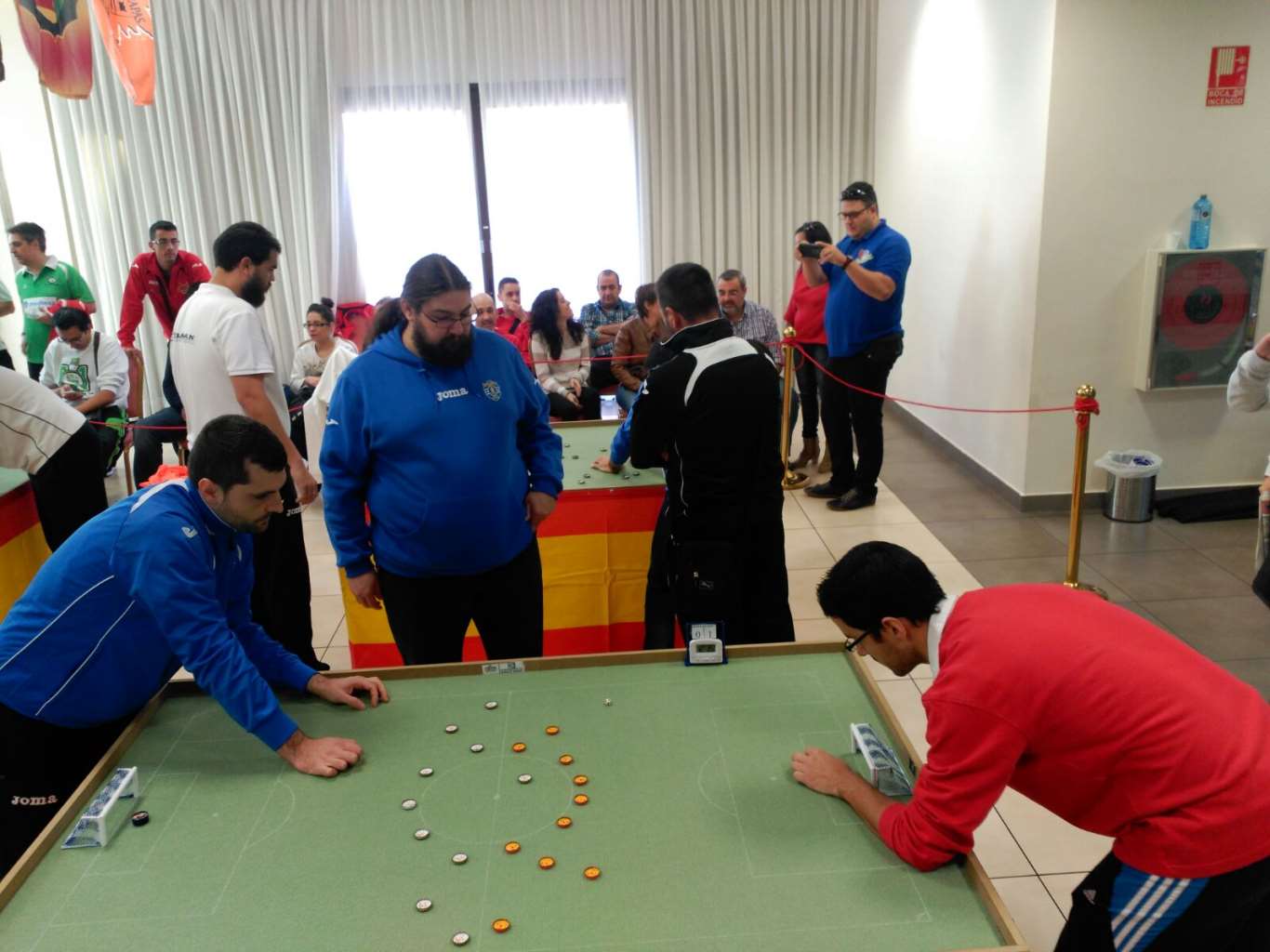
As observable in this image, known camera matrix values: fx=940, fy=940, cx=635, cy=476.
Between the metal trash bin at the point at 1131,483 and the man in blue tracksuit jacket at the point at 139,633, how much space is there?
4.26 m

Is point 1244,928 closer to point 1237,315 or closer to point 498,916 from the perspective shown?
point 498,916

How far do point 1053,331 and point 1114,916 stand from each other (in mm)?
4034

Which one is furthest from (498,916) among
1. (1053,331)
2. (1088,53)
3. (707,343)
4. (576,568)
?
(1088,53)

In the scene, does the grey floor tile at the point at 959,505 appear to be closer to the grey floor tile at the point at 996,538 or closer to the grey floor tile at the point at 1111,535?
the grey floor tile at the point at 996,538

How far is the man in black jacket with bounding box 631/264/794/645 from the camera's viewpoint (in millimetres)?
2500

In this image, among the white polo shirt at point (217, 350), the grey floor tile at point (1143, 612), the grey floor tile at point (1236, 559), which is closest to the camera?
the white polo shirt at point (217, 350)

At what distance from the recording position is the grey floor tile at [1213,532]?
4516 millimetres

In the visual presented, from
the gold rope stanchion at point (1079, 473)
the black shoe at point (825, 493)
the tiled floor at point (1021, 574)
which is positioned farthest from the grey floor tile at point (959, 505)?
the gold rope stanchion at point (1079, 473)

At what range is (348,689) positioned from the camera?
6.22 feet

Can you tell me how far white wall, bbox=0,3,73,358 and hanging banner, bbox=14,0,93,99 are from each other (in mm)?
2490

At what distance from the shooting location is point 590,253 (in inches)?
326

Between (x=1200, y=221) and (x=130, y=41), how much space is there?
577cm

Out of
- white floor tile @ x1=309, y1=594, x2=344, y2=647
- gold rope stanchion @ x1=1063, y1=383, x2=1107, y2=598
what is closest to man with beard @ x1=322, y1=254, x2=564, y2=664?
white floor tile @ x1=309, y1=594, x2=344, y2=647

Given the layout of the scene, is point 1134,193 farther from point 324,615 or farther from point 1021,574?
point 324,615
